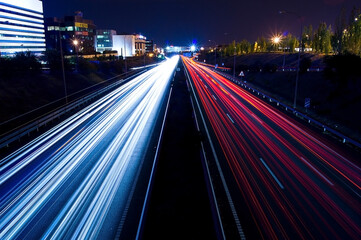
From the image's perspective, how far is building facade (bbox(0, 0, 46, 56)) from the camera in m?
124

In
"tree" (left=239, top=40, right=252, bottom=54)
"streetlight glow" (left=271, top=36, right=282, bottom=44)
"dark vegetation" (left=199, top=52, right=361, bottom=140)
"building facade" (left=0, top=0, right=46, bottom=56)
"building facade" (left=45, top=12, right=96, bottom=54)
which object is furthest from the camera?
"building facade" (left=45, top=12, right=96, bottom=54)

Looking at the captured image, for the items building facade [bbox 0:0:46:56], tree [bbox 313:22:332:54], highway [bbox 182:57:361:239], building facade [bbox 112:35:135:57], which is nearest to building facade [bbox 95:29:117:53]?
building facade [bbox 112:35:135:57]

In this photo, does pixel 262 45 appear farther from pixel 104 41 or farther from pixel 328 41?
pixel 104 41

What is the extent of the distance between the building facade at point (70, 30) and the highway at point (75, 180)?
142 metres

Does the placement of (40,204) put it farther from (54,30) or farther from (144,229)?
(54,30)

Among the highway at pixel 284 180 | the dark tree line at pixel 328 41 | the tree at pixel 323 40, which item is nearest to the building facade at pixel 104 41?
the dark tree line at pixel 328 41

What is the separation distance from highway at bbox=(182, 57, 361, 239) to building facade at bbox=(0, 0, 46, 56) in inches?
4734

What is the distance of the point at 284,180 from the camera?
1361 cm

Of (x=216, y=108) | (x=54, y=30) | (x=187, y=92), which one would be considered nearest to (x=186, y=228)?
(x=216, y=108)

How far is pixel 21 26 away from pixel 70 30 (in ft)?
90.2

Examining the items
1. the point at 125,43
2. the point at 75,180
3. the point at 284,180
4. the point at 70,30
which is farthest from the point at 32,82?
the point at 125,43

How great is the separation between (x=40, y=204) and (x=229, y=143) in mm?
11886

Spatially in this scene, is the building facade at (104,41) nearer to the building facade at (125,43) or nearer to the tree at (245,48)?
the building facade at (125,43)

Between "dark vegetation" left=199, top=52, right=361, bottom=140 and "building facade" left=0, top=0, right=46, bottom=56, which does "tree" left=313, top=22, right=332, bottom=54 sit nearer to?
"dark vegetation" left=199, top=52, right=361, bottom=140
